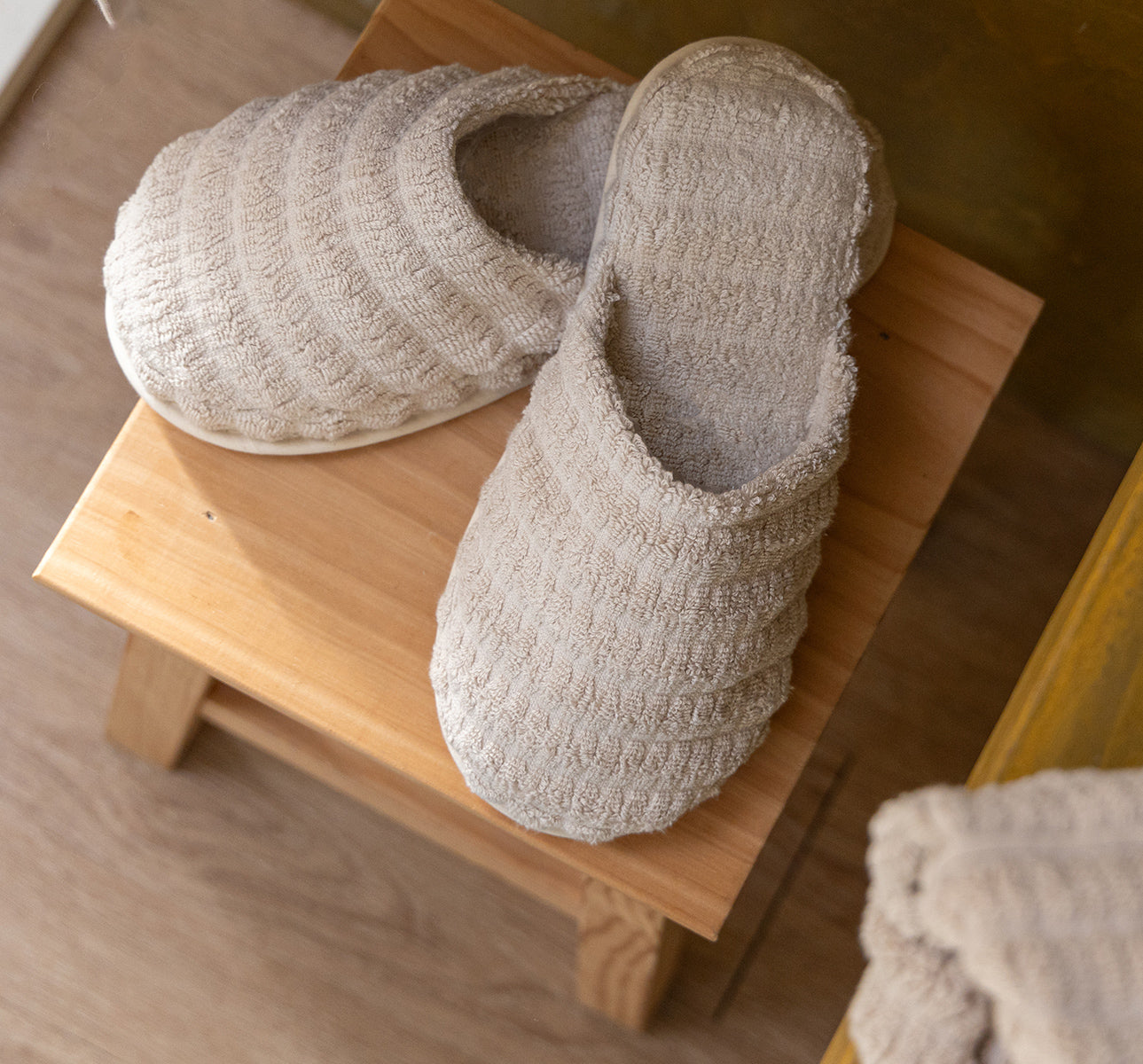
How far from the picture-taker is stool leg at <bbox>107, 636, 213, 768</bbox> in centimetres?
82

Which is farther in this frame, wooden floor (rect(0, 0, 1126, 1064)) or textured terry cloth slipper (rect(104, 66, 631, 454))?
wooden floor (rect(0, 0, 1126, 1064))

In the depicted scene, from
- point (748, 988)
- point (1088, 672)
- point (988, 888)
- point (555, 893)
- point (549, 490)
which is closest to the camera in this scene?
point (988, 888)

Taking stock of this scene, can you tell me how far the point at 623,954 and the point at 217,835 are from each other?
1.21 ft

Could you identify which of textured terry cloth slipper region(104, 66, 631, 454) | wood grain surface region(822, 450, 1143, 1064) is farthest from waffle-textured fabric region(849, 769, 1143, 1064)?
textured terry cloth slipper region(104, 66, 631, 454)

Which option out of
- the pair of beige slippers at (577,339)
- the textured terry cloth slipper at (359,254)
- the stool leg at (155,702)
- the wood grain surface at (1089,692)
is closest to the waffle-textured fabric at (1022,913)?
the wood grain surface at (1089,692)

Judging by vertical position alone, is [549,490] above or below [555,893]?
above

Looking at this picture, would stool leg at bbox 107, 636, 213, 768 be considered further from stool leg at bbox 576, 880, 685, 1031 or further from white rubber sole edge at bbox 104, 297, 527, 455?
stool leg at bbox 576, 880, 685, 1031

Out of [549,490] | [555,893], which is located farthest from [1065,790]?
[555,893]

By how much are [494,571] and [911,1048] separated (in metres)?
0.33

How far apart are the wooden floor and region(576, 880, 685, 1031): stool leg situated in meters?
0.05

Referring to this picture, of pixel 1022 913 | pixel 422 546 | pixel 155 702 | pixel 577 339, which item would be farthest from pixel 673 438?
pixel 155 702

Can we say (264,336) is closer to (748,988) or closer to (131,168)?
(131,168)

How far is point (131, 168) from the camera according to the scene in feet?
3.31

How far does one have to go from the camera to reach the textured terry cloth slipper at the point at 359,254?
598 mm
